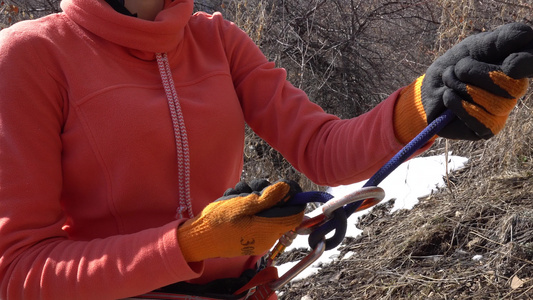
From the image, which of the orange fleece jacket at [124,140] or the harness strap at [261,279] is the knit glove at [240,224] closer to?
the orange fleece jacket at [124,140]

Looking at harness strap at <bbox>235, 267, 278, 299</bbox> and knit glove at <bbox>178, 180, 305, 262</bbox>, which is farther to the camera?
harness strap at <bbox>235, 267, 278, 299</bbox>

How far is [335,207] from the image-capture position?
1.29 metres

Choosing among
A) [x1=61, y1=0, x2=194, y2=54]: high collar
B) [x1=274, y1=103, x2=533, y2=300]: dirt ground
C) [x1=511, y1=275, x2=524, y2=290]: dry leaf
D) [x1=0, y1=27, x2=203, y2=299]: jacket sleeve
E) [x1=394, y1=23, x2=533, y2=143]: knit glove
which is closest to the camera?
[x1=394, y1=23, x2=533, y2=143]: knit glove

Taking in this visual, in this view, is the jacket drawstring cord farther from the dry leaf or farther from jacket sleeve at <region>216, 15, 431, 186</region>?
the dry leaf

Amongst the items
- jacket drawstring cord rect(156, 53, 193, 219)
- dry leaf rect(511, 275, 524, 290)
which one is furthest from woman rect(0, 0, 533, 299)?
dry leaf rect(511, 275, 524, 290)

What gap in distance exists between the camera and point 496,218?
2.84 meters

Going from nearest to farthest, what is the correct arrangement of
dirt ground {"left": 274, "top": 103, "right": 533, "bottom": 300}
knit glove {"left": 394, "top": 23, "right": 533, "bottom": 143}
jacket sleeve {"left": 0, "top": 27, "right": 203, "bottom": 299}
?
knit glove {"left": 394, "top": 23, "right": 533, "bottom": 143} < jacket sleeve {"left": 0, "top": 27, "right": 203, "bottom": 299} < dirt ground {"left": 274, "top": 103, "right": 533, "bottom": 300}

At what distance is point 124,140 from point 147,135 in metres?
0.06

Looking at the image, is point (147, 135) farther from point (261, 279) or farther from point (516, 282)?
point (516, 282)

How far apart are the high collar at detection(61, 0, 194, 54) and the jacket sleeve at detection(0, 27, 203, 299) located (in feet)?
0.55

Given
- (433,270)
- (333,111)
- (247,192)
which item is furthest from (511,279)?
(333,111)

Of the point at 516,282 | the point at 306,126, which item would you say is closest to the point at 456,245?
the point at 516,282

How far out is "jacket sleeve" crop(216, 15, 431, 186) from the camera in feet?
4.70

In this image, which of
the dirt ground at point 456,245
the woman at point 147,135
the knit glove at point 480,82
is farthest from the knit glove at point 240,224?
the dirt ground at point 456,245
